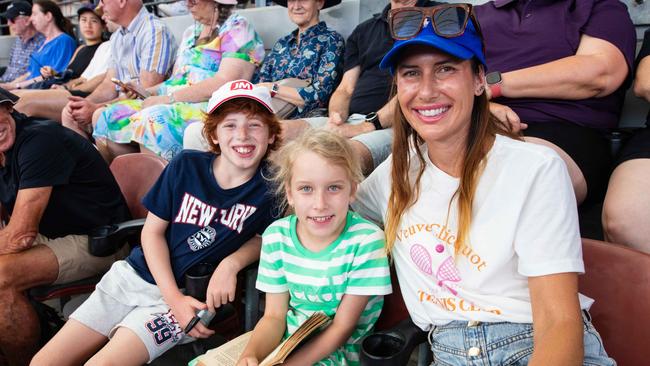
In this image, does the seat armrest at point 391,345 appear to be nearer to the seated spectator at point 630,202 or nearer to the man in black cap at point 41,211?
the seated spectator at point 630,202

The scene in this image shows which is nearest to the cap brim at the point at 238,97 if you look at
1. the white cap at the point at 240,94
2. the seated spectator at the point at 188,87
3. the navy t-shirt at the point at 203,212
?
the white cap at the point at 240,94

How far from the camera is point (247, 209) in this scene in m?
1.98

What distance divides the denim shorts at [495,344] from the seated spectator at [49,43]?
5.77 m

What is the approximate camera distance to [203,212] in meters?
1.98

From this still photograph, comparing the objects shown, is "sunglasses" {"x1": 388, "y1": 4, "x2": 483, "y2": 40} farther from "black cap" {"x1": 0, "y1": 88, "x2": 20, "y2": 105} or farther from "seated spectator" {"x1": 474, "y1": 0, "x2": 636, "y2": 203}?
"black cap" {"x1": 0, "y1": 88, "x2": 20, "y2": 105}

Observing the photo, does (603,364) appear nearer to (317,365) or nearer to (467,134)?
(467,134)

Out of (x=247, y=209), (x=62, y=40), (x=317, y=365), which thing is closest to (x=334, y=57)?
(x=247, y=209)

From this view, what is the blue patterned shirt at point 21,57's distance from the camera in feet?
21.0

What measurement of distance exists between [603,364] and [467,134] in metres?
0.64

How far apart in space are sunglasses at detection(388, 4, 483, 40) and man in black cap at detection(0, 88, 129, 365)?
5.62ft

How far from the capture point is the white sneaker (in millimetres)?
5547

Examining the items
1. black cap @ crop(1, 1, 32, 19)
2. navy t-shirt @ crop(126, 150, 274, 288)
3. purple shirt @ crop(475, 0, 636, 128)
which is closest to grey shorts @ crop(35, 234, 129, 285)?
navy t-shirt @ crop(126, 150, 274, 288)

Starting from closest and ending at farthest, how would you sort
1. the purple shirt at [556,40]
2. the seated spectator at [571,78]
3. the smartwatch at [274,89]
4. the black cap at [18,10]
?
the seated spectator at [571,78]
the purple shirt at [556,40]
the smartwatch at [274,89]
the black cap at [18,10]

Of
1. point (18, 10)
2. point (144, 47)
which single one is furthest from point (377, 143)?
point (18, 10)
